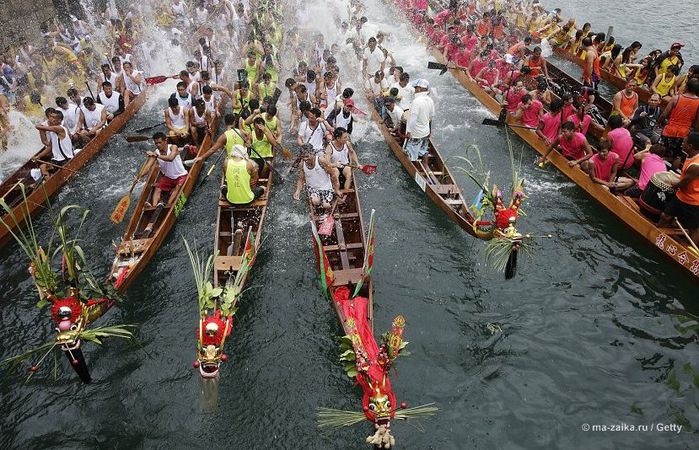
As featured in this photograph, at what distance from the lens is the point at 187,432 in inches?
269

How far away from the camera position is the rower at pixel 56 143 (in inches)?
444

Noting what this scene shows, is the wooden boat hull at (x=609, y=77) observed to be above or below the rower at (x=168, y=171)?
above

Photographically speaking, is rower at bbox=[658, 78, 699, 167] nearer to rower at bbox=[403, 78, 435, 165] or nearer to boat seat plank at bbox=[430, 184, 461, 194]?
boat seat plank at bbox=[430, 184, 461, 194]

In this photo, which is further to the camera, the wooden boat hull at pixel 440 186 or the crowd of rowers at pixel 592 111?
the crowd of rowers at pixel 592 111

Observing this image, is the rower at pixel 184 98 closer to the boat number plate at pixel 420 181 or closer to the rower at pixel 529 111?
the boat number plate at pixel 420 181

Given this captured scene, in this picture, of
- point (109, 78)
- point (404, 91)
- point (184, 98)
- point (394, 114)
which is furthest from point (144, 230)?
point (109, 78)

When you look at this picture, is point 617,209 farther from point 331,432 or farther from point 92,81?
point 92,81

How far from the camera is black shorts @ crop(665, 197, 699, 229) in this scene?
27.6 feet

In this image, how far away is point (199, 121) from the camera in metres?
13.1

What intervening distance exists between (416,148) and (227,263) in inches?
233

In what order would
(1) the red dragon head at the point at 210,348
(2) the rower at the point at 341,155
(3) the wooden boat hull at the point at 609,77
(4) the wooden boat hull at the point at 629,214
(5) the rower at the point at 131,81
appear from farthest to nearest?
(5) the rower at the point at 131,81 < (3) the wooden boat hull at the point at 609,77 < (2) the rower at the point at 341,155 < (4) the wooden boat hull at the point at 629,214 < (1) the red dragon head at the point at 210,348

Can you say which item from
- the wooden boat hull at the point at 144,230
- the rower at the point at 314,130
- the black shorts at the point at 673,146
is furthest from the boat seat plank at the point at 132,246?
the black shorts at the point at 673,146

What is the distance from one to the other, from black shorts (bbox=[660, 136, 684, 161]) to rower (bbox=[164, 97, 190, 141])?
40.5ft

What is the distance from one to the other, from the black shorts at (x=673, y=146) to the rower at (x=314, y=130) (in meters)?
8.29
